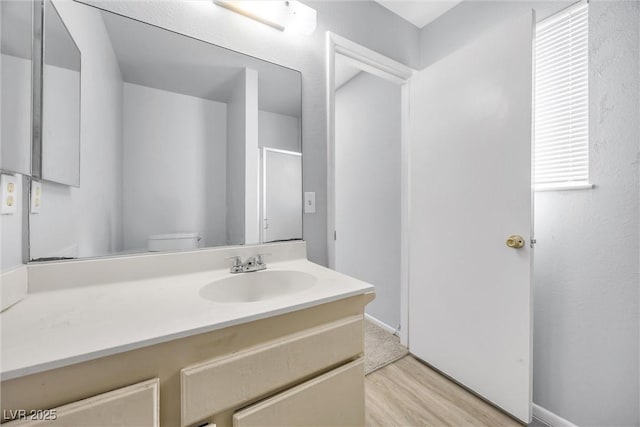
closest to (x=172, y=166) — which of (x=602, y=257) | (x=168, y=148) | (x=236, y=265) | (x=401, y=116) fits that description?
(x=168, y=148)

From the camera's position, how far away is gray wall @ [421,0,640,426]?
100cm

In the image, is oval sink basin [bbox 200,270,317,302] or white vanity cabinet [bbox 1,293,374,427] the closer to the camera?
white vanity cabinet [bbox 1,293,374,427]

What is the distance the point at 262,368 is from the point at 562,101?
170 cm

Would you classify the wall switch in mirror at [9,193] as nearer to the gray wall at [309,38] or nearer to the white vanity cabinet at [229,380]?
the white vanity cabinet at [229,380]

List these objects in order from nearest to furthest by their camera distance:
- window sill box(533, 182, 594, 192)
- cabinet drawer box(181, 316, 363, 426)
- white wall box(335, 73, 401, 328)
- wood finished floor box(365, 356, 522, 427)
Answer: cabinet drawer box(181, 316, 363, 426) → window sill box(533, 182, 594, 192) → wood finished floor box(365, 356, 522, 427) → white wall box(335, 73, 401, 328)

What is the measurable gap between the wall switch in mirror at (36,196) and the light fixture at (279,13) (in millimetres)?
1004

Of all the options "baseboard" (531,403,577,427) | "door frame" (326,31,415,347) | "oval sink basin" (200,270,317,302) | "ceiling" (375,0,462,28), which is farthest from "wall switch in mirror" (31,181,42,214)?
"baseboard" (531,403,577,427)

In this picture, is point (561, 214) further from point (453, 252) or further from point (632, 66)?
point (632, 66)

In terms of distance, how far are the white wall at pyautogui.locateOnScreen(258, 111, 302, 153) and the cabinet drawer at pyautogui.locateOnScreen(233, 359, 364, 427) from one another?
1.02 meters

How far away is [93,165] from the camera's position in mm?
904

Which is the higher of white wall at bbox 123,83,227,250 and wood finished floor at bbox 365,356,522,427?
white wall at bbox 123,83,227,250

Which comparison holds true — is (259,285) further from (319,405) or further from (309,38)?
(309,38)

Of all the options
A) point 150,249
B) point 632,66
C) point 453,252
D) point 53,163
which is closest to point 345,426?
point 150,249

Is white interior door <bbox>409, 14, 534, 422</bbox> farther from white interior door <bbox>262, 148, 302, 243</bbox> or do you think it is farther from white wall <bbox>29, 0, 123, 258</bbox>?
white wall <bbox>29, 0, 123, 258</bbox>
